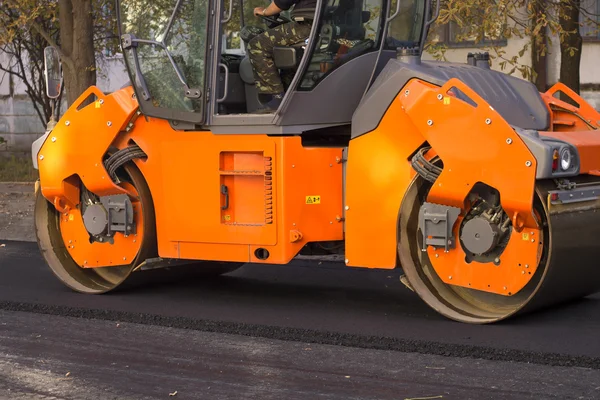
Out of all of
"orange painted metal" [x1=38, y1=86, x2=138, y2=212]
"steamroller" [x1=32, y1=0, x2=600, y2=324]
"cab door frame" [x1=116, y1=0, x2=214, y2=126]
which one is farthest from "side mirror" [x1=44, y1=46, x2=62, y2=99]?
"cab door frame" [x1=116, y1=0, x2=214, y2=126]

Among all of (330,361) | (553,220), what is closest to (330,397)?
(330,361)

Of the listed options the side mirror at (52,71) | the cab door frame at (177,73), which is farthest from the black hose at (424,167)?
the side mirror at (52,71)

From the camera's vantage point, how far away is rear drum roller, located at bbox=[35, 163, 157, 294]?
8.34 metres

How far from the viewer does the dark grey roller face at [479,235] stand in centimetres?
689

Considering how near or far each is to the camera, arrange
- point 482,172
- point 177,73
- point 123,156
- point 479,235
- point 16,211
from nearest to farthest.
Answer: point 482,172
point 479,235
point 177,73
point 123,156
point 16,211

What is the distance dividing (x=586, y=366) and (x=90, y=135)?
4.16 meters

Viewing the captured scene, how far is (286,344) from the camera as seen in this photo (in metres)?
6.59

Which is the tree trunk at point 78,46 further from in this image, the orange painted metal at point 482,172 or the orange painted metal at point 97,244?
the orange painted metal at point 482,172

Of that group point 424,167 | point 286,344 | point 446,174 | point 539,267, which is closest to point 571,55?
point 424,167

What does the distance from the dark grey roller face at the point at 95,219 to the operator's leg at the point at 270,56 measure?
1542 millimetres

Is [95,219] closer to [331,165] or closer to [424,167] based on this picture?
[331,165]

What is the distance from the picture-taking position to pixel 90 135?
8523mm

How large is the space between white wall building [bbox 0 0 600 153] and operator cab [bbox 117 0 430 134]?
9.67 m

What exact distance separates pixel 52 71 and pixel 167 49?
2.89 ft
